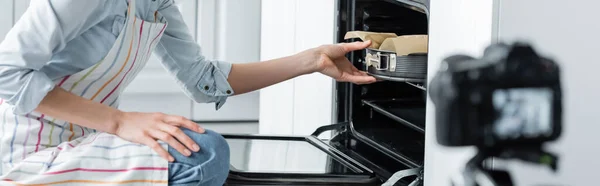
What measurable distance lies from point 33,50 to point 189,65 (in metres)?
0.40

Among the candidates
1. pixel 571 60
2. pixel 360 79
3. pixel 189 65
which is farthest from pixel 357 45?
pixel 571 60

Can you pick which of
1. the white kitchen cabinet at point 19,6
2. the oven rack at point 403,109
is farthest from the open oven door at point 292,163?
the white kitchen cabinet at point 19,6

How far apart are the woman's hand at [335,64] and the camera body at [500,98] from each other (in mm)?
394

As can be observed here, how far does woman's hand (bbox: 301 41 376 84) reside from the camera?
1.37 metres

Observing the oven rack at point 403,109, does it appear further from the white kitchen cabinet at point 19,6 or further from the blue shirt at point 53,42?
the white kitchen cabinet at point 19,6

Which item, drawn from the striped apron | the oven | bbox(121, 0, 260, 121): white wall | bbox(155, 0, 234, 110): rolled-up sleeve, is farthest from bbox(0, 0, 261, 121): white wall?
the striped apron

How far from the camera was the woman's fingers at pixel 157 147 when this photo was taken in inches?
41.9

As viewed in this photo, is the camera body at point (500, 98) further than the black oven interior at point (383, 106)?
No

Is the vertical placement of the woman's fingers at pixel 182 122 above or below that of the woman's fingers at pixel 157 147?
above

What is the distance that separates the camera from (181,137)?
1.07 meters

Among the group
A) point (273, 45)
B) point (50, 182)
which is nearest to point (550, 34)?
point (50, 182)

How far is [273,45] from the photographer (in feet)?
6.57

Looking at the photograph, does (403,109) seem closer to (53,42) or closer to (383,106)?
(383,106)

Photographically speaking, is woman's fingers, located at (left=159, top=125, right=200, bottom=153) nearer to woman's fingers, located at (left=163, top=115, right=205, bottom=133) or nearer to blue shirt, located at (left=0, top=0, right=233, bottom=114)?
woman's fingers, located at (left=163, top=115, right=205, bottom=133)
